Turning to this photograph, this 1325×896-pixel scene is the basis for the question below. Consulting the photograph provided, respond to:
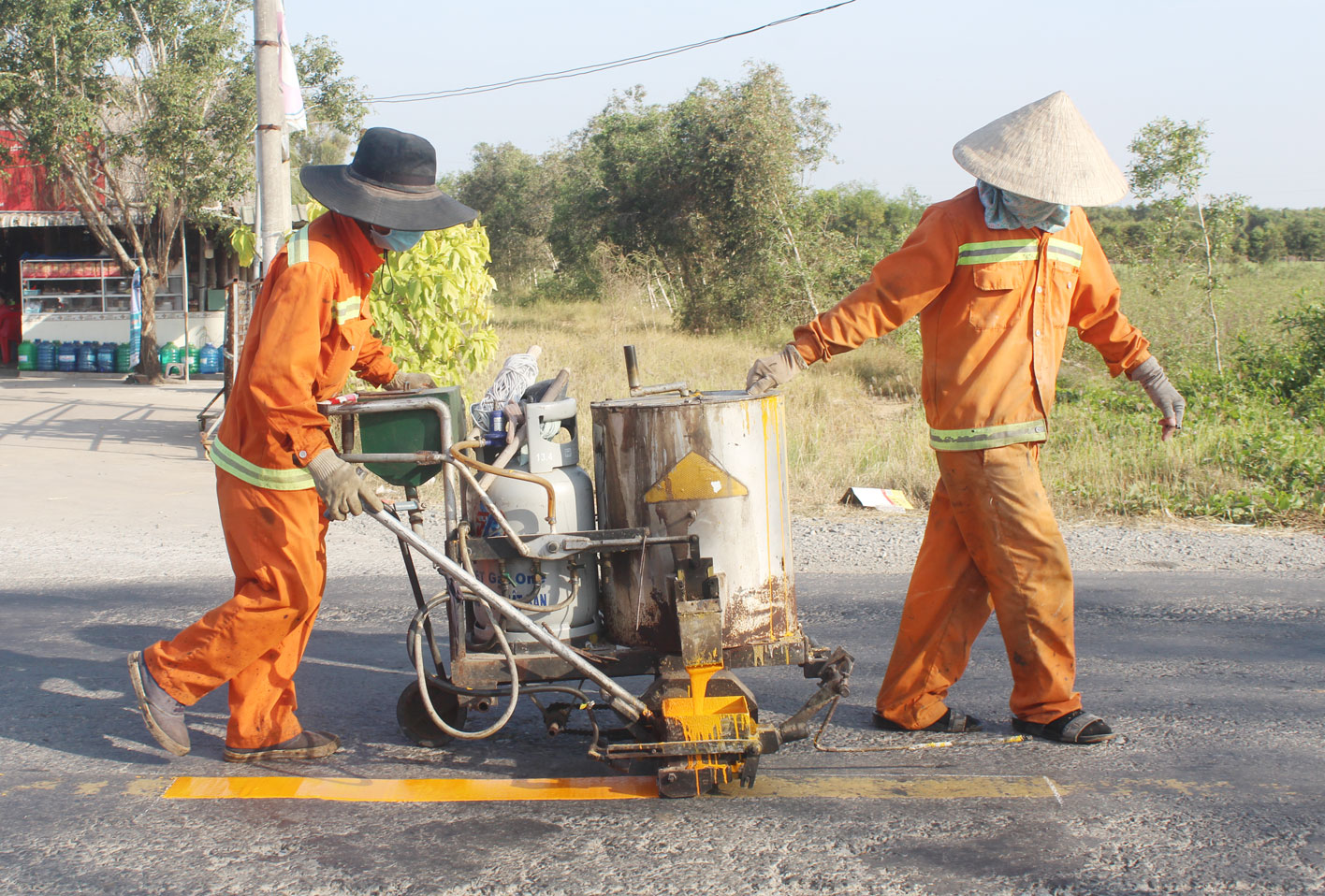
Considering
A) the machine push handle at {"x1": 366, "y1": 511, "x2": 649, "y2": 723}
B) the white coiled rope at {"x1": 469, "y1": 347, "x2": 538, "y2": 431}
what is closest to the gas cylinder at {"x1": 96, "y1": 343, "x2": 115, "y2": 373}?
the white coiled rope at {"x1": 469, "y1": 347, "x2": 538, "y2": 431}

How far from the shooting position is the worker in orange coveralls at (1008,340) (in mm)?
3523

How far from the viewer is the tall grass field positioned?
7473 millimetres

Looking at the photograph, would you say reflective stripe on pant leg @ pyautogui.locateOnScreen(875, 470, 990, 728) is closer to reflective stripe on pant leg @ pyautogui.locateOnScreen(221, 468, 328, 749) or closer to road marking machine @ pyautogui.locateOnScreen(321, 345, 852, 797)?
road marking machine @ pyautogui.locateOnScreen(321, 345, 852, 797)

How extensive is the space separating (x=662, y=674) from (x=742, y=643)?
11.3 inches

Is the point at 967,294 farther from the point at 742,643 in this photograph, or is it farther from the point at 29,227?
the point at 29,227

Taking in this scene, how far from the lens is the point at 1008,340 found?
3.56 metres

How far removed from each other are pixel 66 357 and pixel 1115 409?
17.6 metres

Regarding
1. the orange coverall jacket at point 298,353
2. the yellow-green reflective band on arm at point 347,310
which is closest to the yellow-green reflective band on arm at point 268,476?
the orange coverall jacket at point 298,353

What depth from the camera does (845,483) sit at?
26.5 feet

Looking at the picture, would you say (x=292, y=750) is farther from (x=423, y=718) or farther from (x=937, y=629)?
(x=937, y=629)

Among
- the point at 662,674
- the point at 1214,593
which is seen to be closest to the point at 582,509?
the point at 662,674

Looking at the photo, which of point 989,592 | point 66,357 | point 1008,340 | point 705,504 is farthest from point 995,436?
point 66,357

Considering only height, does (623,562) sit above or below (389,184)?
below

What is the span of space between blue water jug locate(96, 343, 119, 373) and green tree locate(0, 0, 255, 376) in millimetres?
2461
